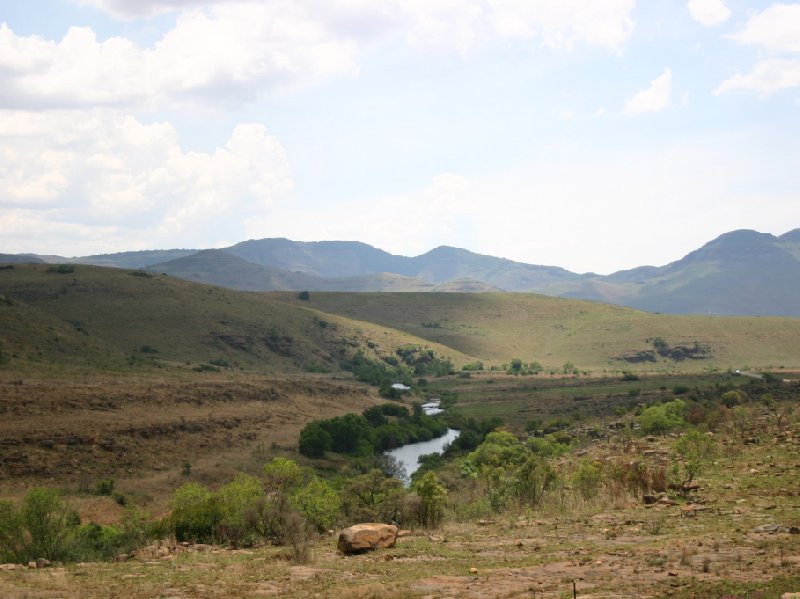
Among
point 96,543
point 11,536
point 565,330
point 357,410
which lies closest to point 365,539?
point 11,536

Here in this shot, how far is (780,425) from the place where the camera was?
3488cm

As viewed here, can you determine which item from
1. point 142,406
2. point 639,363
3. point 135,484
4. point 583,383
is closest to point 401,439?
point 142,406

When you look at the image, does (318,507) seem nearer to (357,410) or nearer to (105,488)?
(105,488)

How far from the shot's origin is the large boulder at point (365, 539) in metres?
20.1

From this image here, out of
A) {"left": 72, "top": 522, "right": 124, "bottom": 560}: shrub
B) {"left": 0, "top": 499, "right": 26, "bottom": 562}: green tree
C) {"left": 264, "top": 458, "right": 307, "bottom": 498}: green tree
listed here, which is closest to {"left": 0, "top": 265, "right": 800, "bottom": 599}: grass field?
{"left": 72, "top": 522, "right": 124, "bottom": 560}: shrub

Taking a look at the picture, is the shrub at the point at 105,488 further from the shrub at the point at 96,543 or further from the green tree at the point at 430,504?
the green tree at the point at 430,504

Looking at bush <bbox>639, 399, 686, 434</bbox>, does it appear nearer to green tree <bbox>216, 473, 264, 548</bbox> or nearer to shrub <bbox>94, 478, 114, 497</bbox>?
green tree <bbox>216, 473, 264, 548</bbox>

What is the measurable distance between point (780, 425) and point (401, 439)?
153 ft

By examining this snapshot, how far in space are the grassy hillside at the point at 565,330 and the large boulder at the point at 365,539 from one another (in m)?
125

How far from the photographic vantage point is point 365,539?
20234mm

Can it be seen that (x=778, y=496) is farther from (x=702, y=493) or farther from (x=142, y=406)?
(x=142, y=406)

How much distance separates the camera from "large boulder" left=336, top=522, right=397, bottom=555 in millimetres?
20125

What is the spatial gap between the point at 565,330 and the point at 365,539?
154236 mm

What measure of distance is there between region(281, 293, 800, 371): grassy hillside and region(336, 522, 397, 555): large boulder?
125 m
